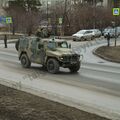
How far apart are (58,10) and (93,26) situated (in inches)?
328

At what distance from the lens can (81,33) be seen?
54500mm

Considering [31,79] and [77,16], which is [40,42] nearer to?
[31,79]

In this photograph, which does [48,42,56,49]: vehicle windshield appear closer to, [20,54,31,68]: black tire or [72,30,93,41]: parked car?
[20,54,31,68]: black tire

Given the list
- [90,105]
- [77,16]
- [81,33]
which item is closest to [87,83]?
[90,105]

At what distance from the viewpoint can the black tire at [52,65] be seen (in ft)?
55.5

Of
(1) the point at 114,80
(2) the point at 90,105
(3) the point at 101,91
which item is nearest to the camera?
(2) the point at 90,105

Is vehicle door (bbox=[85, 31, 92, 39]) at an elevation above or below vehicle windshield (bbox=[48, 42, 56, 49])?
below

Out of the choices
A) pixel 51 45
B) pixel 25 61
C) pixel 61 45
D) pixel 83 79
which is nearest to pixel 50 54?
pixel 51 45

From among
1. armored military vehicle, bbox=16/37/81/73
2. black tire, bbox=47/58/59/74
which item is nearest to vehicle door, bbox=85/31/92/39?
armored military vehicle, bbox=16/37/81/73

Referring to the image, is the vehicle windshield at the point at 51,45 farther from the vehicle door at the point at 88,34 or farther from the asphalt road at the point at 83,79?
the vehicle door at the point at 88,34

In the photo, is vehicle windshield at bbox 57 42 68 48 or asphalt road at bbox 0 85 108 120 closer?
asphalt road at bbox 0 85 108 120

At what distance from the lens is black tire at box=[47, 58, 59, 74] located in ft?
55.5

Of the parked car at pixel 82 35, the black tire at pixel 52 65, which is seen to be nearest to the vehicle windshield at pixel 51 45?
the black tire at pixel 52 65

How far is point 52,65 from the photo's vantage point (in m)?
17.1
